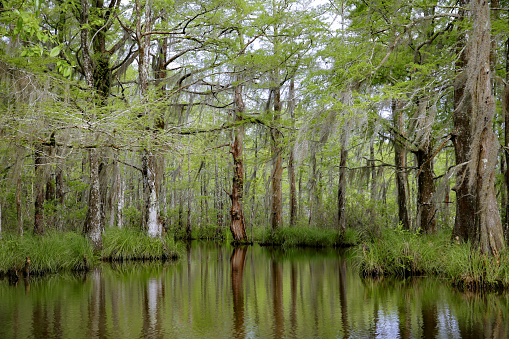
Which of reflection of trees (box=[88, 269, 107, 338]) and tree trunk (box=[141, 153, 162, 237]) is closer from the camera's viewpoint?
reflection of trees (box=[88, 269, 107, 338])

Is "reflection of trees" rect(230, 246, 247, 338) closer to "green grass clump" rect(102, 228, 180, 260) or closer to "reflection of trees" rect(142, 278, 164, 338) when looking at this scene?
"reflection of trees" rect(142, 278, 164, 338)

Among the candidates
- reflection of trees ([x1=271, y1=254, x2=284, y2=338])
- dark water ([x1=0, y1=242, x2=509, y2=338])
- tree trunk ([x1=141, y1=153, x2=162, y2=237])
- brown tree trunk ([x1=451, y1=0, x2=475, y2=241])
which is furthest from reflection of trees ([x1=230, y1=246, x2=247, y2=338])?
brown tree trunk ([x1=451, y1=0, x2=475, y2=241])

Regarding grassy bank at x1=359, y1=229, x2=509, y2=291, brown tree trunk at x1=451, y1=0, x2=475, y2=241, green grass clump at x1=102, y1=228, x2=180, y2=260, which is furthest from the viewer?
green grass clump at x1=102, y1=228, x2=180, y2=260

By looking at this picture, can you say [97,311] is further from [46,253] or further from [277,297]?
[46,253]

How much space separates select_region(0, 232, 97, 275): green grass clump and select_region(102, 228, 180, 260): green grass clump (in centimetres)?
98

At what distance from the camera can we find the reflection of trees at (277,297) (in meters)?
5.46

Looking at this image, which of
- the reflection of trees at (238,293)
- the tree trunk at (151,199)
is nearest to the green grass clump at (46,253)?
the tree trunk at (151,199)

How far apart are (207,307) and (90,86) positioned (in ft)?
22.7

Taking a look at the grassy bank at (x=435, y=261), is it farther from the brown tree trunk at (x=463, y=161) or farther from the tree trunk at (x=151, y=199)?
the tree trunk at (x=151, y=199)

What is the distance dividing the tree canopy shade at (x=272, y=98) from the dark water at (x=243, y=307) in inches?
67.6

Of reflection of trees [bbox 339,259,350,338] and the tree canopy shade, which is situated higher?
the tree canopy shade

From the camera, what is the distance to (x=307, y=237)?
A: 17.7 meters

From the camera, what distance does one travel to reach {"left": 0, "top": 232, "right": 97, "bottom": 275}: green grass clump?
942cm

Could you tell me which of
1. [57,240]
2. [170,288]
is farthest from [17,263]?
[170,288]
